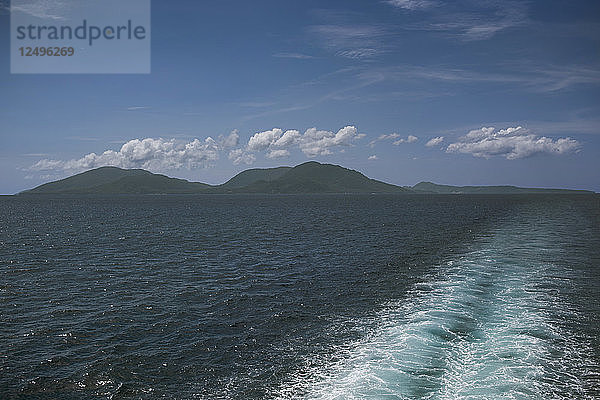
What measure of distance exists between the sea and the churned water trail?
3.6 inches

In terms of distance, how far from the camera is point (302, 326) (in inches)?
980

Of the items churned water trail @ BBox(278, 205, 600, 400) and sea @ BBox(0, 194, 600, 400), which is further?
sea @ BBox(0, 194, 600, 400)

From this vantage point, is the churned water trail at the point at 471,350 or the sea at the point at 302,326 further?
the sea at the point at 302,326

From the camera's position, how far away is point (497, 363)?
18.8 meters

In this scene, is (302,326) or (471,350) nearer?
(471,350)

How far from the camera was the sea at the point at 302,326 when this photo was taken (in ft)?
57.5

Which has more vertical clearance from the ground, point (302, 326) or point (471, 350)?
point (471, 350)

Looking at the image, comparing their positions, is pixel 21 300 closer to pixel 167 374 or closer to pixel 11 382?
pixel 11 382

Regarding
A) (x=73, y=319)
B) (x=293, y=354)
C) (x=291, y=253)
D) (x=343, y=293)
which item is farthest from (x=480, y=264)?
(x=73, y=319)

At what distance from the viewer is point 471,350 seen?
20.4m

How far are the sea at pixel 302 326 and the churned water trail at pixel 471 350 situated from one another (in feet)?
0.30

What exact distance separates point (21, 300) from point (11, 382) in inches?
568

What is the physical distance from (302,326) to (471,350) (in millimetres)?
9357

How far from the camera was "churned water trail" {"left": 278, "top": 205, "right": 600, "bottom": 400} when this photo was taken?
661 inches
